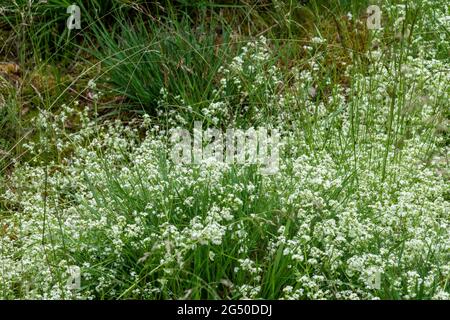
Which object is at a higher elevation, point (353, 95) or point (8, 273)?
point (353, 95)

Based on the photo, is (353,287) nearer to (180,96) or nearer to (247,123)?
(247,123)

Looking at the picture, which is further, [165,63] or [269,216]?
[165,63]

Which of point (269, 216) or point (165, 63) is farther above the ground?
point (165, 63)

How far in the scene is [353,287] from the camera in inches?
142

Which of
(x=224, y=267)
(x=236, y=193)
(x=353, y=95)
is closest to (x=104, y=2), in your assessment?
(x=353, y=95)

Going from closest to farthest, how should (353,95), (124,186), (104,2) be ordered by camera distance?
(124,186)
(353,95)
(104,2)

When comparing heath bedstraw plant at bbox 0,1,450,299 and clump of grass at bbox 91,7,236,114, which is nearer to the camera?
heath bedstraw plant at bbox 0,1,450,299

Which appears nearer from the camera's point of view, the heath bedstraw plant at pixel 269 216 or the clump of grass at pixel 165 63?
the heath bedstraw plant at pixel 269 216

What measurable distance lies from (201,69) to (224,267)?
104 inches

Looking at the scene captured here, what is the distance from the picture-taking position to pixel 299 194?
389cm

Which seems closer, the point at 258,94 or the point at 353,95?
the point at 353,95

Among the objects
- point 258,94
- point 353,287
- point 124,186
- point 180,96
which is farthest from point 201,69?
point 353,287
